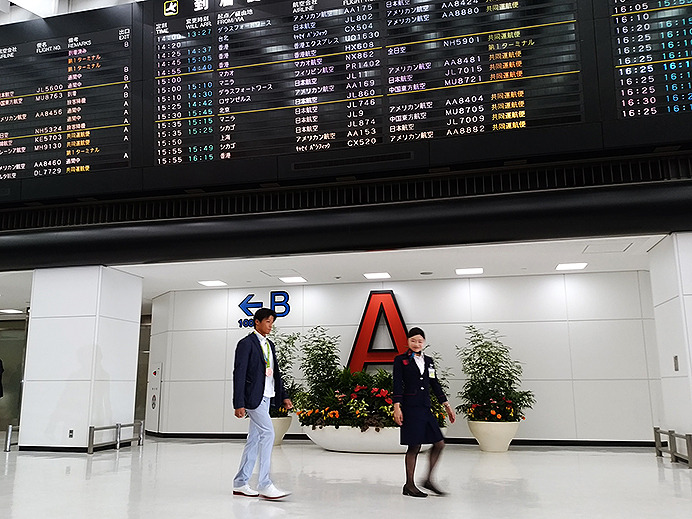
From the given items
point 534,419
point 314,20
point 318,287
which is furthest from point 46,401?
point 534,419

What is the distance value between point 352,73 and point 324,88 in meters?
0.36

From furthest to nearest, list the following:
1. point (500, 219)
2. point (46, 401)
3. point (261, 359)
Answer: point (46, 401) < point (500, 219) < point (261, 359)

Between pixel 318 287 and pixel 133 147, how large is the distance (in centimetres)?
465

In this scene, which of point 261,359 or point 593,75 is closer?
point 261,359

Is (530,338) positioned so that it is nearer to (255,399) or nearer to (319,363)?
(319,363)

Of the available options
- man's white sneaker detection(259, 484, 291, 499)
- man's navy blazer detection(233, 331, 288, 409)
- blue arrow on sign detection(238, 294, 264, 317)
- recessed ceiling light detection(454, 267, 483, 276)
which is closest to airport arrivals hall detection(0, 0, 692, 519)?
man's navy blazer detection(233, 331, 288, 409)

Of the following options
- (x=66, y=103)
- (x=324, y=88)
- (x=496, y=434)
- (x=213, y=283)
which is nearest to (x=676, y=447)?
(x=496, y=434)

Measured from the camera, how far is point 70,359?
8984 millimetres

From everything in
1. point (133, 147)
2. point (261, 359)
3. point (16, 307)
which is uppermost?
point (133, 147)

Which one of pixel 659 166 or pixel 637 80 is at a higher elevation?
pixel 637 80

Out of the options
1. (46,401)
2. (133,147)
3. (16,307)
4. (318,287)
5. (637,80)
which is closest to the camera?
(637,80)

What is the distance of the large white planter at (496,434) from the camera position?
9195 millimetres

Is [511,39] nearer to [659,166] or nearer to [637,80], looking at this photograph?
[637,80]

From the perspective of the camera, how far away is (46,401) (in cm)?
897
